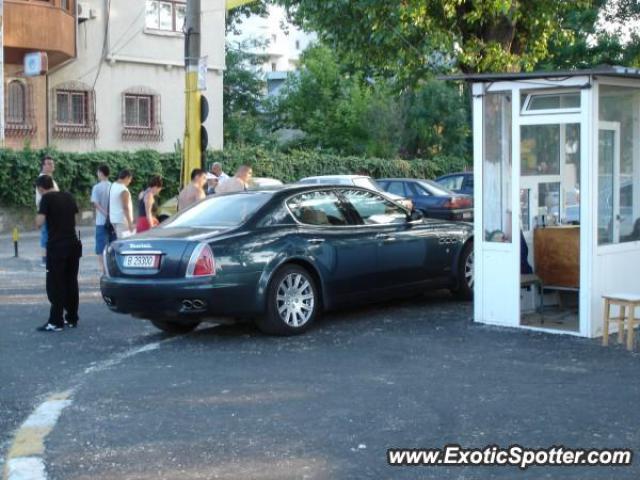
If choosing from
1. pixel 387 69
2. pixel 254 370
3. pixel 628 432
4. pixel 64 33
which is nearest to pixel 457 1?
pixel 387 69

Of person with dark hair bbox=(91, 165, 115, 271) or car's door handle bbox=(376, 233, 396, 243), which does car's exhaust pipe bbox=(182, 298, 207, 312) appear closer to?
car's door handle bbox=(376, 233, 396, 243)

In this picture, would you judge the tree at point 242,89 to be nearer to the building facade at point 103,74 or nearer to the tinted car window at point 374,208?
the building facade at point 103,74

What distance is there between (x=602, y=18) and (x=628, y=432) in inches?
579

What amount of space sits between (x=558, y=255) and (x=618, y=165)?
48.1 inches

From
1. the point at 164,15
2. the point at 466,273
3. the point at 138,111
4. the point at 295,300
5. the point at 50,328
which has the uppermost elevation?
the point at 164,15

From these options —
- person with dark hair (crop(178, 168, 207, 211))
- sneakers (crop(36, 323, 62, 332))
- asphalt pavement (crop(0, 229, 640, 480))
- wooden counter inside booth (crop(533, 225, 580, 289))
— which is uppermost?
person with dark hair (crop(178, 168, 207, 211))

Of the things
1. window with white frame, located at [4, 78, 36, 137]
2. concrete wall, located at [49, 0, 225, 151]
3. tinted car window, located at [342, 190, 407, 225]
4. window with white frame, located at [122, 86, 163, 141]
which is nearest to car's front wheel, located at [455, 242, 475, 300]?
tinted car window, located at [342, 190, 407, 225]

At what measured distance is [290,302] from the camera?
33.7 ft

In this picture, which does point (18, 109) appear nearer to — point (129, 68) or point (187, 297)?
point (129, 68)

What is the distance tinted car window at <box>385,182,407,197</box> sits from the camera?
26475 millimetres

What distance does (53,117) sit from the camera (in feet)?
99.8

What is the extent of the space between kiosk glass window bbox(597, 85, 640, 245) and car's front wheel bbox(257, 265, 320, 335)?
2.98 m

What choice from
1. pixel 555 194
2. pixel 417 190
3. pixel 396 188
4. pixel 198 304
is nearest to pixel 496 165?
pixel 555 194

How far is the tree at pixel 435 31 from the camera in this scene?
Result: 48.9 feet
